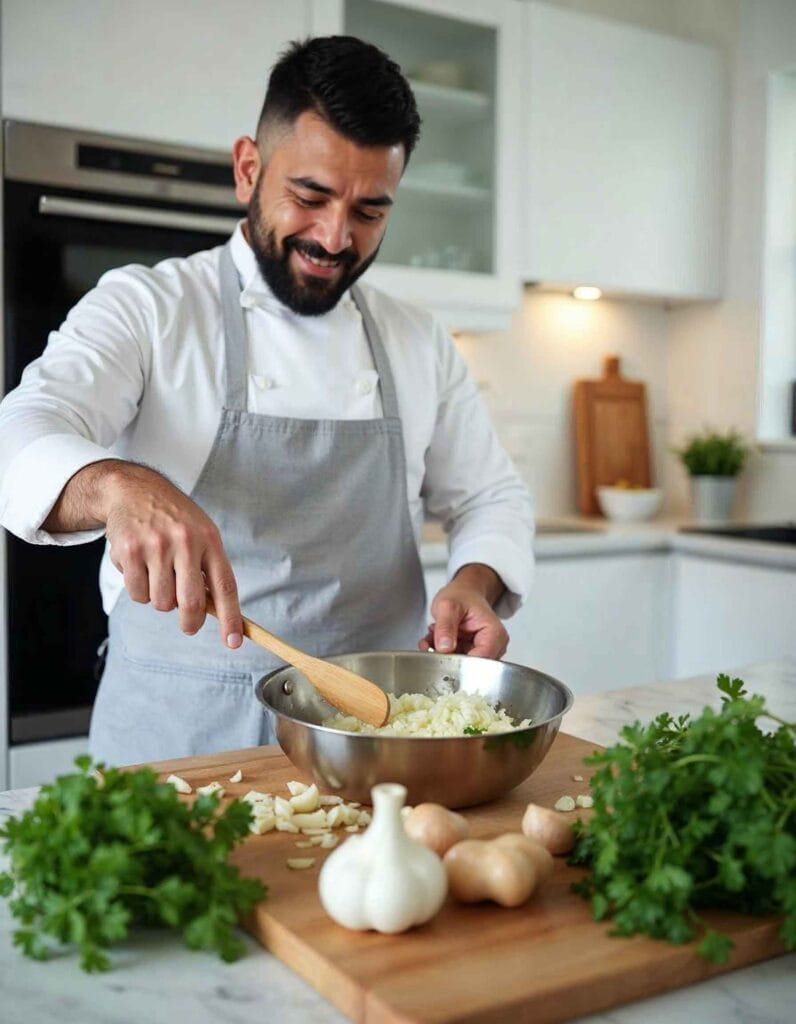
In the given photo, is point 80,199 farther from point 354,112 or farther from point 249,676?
point 249,676

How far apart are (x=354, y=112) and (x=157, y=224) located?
3.27 feet

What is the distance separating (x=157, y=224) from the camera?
7.60ft

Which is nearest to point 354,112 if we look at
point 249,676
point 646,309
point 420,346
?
point 420,346

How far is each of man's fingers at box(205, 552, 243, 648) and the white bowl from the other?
2.32m

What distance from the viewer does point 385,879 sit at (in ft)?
2.42

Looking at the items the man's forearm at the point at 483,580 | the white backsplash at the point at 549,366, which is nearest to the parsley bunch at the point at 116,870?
the man's forearm at the point at 483,580

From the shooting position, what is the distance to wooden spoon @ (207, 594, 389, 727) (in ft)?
3.54

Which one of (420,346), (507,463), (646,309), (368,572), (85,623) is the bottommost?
(85,623)

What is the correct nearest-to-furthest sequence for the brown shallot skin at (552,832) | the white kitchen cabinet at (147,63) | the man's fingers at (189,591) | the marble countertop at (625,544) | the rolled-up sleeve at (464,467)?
the brown shallot skin at (552,832) < the man's fingers at (189,591) < the rolled-up sleeve at (464,467) < the white kitchen cabinet at (147,63) < the marble countertop at (625,544)

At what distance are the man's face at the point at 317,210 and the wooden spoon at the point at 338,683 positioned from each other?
610 mm

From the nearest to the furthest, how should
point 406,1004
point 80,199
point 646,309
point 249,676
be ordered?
point 406,1004
point 249,676
point 80,199
point 646,309

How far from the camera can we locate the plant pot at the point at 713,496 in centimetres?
328

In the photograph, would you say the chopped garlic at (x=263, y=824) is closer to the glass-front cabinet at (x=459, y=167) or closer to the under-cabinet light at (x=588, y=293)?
the glass-front cabinet at (x=459, y=167)

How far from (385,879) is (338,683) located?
37 cm
